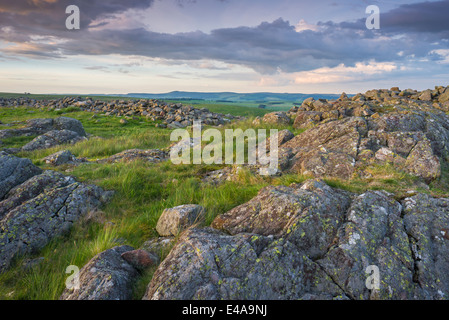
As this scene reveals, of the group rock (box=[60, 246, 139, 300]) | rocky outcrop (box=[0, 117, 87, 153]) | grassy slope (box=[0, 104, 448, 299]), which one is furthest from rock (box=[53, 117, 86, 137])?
rock (box=[60, 246, 139, 300])

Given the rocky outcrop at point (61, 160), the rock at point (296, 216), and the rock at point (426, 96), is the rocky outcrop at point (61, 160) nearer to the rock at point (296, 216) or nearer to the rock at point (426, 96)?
the rock at point (296, 216)

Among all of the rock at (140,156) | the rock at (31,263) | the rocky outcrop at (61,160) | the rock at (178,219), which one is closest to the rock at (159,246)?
the rock at (178,219)

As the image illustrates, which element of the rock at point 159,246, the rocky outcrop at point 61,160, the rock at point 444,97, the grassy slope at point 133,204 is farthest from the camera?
the rock at point 444,97

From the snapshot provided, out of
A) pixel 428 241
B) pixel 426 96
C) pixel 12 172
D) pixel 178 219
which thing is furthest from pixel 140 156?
pixel 426 96

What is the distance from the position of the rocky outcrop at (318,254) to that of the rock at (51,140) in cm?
1779

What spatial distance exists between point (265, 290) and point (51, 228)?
575cm

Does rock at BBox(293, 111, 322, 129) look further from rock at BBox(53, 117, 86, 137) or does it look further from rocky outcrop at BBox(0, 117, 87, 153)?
rock at BBox(53, 117, 86, 137)

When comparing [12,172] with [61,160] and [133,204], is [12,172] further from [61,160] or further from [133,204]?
[61,160]

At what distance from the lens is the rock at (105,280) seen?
13.3 feet

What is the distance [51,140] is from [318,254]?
20.8 m

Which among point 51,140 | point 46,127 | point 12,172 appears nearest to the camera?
point 12,172

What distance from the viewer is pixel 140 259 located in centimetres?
505
